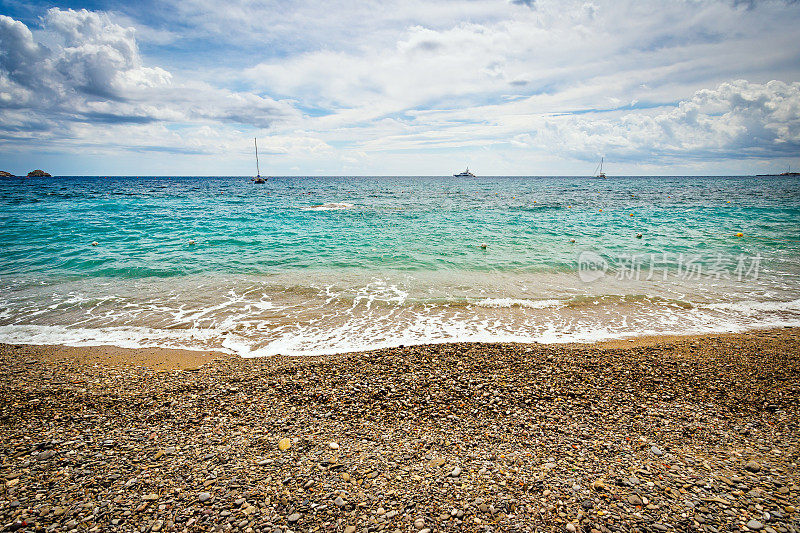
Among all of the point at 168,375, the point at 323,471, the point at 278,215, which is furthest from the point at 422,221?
the point at 323,471

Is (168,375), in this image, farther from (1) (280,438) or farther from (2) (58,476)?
(1) (280,438)

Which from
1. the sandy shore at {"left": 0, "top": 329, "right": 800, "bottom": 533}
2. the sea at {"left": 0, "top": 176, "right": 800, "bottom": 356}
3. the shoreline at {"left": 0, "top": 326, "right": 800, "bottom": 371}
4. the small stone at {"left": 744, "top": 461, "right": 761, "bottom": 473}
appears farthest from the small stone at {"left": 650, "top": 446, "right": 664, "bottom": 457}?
the sea at {"left": 0, "top": 176, "right": 800, "bottom": 356}

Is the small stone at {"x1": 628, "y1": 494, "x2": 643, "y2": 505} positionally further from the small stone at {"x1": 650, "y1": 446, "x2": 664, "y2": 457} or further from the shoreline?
the shoreline

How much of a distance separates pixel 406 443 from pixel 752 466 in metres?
4.61

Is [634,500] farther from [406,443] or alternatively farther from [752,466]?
[406,443]

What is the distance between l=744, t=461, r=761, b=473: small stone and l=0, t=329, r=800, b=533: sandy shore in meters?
0.02

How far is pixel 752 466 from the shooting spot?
176 inches

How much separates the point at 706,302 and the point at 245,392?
14.9 metres

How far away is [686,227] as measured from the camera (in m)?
27.9

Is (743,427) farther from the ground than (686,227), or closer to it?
closer to it

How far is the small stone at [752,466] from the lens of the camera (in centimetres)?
441

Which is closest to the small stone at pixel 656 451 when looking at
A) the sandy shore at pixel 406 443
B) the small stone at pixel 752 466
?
the sandy shore at pixel 406 443

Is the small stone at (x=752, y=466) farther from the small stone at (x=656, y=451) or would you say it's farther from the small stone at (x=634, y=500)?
the small stone at (x=634, y=500)

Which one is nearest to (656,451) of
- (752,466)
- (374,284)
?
(752,466)
